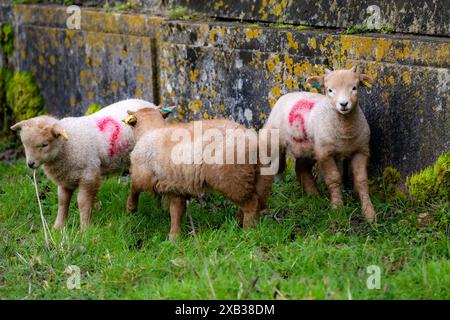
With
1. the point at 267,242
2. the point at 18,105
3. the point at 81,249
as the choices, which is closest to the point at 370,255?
the point at 267,242

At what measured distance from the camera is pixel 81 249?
618 cm

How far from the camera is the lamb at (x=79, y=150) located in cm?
678

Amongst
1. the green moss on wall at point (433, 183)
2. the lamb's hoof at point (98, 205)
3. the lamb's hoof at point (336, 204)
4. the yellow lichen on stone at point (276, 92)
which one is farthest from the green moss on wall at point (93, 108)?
the green moss on wall at point (433, 183)

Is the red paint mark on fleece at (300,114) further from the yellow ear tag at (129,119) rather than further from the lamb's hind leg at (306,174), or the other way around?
the yellow ear tag at (129,119)

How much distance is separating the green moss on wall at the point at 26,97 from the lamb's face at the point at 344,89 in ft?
17.7

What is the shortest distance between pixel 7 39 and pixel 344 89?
642 centimetres

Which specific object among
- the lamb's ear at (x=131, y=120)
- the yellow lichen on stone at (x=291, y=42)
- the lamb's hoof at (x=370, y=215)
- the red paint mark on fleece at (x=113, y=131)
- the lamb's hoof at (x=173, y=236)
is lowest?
the lamb's hoof at (x=173, y=236)

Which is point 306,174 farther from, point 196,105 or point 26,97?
point 26,97

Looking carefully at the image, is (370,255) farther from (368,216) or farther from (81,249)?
(81,249)

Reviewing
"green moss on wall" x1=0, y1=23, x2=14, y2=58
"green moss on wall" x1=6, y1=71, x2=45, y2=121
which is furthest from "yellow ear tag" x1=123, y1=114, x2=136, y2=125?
"green moss on wall" x1=0, y1=23, x2=14, y2=58

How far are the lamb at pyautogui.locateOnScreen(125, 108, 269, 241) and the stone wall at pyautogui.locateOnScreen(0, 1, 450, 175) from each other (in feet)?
4.16

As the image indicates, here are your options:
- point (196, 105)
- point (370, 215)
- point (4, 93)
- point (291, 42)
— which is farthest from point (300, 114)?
point (4, 93)

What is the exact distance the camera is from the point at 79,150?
7.01 metres

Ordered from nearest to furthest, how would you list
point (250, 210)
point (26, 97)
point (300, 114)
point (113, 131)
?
point (250, 210)
point (300, 114)
point (113, 131)
point (26, 97)
